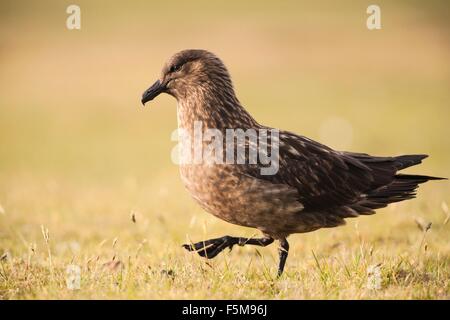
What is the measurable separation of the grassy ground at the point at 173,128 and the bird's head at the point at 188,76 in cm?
111

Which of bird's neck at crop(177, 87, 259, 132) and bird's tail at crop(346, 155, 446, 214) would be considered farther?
bird's tail at crop(346, 155, 446, 214)

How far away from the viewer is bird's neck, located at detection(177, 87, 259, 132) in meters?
5.35

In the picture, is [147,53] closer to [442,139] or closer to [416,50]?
[416,50]

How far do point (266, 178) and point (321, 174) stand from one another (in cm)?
58

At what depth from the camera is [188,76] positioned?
555 centimetres

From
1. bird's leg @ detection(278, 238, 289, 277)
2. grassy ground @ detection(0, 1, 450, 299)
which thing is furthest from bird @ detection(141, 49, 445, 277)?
grassy ground @ detection(0, 1, 450, 299)

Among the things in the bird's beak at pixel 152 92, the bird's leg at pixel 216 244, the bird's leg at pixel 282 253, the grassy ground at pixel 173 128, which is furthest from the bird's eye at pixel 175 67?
the bird's leg at pixel 282 253

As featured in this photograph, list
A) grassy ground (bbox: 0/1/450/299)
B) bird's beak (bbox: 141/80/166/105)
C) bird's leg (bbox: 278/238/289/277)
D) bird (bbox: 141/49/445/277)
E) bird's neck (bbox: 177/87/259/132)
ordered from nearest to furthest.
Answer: grassy ground (bbox: 0/1/450/299) < bird (bbox: 141/49/445/277) < bird's leg (bbox: 278/238/289/277) < bird's neck (bbox: 177/87/259/132) < bird's beak (bbox: 141/80/166/105)

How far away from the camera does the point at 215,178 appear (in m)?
4.96

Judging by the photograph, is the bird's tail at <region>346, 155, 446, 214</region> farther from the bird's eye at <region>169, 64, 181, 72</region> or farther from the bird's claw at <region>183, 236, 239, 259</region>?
the bird's eye at <region>169, 64, 181, 72</region>

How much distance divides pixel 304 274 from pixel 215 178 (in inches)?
40.1

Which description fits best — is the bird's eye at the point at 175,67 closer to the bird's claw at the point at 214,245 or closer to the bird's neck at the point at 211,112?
the bird's neck at the point at 211,112

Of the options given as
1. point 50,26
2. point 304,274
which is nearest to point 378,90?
point 50,26

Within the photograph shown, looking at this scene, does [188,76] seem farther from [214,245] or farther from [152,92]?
[214,245]
